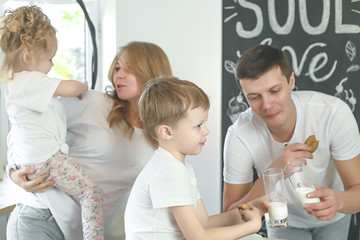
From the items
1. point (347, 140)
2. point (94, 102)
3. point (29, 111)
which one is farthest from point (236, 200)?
point (29, 111)

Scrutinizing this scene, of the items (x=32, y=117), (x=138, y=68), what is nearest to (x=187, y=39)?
(x=138, y=68)

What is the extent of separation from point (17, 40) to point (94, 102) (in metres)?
0.41

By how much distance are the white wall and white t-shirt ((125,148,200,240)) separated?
197 centimetres

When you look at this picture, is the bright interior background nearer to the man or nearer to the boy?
the man

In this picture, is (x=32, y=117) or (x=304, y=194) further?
(x=32, y=117)

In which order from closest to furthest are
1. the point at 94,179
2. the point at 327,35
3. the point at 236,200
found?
the point at 94,179 < the point at 236,200 < the point at 327,35

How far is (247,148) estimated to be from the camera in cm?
204

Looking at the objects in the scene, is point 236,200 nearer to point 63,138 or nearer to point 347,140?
point 347,140

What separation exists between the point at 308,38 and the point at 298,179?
1.83 meters

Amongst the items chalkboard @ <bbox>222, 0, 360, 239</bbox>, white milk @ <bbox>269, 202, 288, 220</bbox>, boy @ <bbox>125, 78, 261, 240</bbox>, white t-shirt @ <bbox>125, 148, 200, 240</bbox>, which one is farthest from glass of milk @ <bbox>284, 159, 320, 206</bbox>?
chalkboard @ <bbox>222, 0, 360, 239</bbox>

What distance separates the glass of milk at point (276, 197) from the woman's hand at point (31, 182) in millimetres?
842

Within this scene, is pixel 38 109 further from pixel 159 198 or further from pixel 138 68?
pixel 159 198

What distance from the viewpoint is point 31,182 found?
1.79 meters

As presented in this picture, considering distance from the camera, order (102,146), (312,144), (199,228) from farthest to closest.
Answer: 1. (102,146)
2. (312,144)
3. (199,228)
